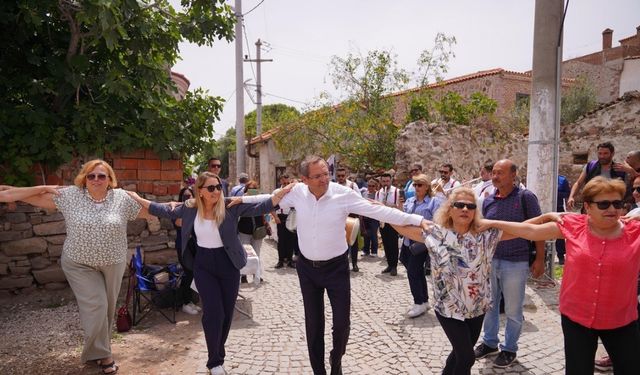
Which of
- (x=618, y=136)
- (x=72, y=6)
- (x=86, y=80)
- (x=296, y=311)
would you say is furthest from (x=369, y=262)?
(x=618, y=136)

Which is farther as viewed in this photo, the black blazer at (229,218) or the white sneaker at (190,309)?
the white sneaker at (190,309)

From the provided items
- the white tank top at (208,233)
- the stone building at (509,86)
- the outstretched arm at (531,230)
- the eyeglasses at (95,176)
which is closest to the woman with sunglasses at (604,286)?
the outstretched arm at (531,230)

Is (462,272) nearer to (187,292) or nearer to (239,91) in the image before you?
(187,292)

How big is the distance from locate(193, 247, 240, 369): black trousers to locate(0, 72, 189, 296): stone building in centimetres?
289

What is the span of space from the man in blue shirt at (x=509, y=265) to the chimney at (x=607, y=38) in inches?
1237

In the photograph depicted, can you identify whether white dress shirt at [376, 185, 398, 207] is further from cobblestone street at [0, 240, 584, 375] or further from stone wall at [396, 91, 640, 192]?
stone wall at [396, 91, 640, 192]

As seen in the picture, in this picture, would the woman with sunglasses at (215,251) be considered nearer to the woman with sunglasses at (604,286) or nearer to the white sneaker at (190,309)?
the white sneaker at (190,309)

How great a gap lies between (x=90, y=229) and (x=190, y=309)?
220 centimetres

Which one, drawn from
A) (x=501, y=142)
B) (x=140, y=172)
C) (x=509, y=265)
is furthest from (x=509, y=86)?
(x=140, y=172)

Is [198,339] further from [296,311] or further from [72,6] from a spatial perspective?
[72,6]

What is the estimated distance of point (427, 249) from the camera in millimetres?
3688

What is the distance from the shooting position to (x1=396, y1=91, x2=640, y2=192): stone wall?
12188mm

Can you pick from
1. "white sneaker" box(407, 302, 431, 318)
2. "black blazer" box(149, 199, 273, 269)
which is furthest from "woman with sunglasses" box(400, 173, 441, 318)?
"black blazer" box(149, 199, 273, 269)

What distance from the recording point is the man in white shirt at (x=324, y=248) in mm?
3607
